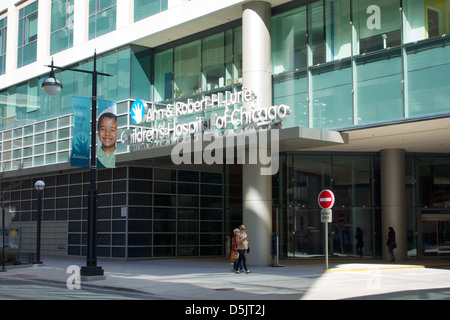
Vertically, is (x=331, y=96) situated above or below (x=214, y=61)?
below

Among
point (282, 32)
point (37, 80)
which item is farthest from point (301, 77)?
point (37, 80)

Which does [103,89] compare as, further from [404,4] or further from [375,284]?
[375,284]

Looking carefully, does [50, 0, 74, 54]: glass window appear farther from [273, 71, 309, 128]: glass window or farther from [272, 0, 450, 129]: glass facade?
[273, 71, 309, 128]: glass window

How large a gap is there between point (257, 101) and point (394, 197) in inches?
332

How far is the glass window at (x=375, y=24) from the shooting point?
863 inches

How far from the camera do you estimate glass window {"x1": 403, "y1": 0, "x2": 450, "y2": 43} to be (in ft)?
68.0

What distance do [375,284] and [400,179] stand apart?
11884mm

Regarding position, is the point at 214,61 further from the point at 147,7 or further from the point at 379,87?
the point at 379,87

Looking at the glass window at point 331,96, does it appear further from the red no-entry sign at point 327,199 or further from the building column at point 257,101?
the red no-entry sign at point 327,199

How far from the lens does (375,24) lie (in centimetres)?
2244

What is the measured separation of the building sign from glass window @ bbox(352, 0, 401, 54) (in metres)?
4.14

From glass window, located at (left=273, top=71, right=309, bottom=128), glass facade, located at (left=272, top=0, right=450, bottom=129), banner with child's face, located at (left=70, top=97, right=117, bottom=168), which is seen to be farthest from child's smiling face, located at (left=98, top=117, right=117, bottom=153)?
glass facade, located at (left=272, top=0, right=450, bottom=129)

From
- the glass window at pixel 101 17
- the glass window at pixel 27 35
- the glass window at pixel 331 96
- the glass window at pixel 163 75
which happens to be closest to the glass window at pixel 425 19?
the glass window at pixel 331 96

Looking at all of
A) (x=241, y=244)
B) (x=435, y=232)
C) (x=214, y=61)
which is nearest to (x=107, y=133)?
(x=241, y=244)
